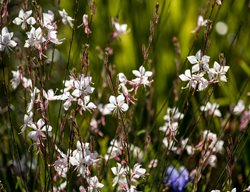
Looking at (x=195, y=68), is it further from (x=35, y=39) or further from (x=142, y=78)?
(x=35, y=39)

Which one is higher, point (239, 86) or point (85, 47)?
point (85, 47)

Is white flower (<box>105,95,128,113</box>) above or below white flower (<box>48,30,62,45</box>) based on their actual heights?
below

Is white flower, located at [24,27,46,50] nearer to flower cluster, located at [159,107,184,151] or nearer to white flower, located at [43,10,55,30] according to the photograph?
white flower, located at [43,10,55,30]

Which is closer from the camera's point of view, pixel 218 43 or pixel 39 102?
pixel 39 102

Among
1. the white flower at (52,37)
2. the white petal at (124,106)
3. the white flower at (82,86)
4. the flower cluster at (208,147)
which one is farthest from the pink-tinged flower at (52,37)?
the flower cluster at (208,147)

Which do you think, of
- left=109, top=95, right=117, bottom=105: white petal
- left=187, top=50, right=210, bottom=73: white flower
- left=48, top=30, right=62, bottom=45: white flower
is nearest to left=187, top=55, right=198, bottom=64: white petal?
left=187, top=50, right=210, bottom=73: white flower

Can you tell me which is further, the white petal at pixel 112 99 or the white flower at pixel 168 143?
the white flower at pixel 168 143

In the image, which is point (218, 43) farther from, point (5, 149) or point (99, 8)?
point (5, 149)

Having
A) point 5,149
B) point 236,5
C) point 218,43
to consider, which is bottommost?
point 5,149

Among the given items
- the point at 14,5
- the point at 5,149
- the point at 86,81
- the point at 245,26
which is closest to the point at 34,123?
the point at 86,81

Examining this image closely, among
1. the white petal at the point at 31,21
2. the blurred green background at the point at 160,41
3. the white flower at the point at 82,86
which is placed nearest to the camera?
the white flower at the point at 82,86

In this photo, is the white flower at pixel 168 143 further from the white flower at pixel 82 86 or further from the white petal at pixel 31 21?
the white petal at pixel 31 21
